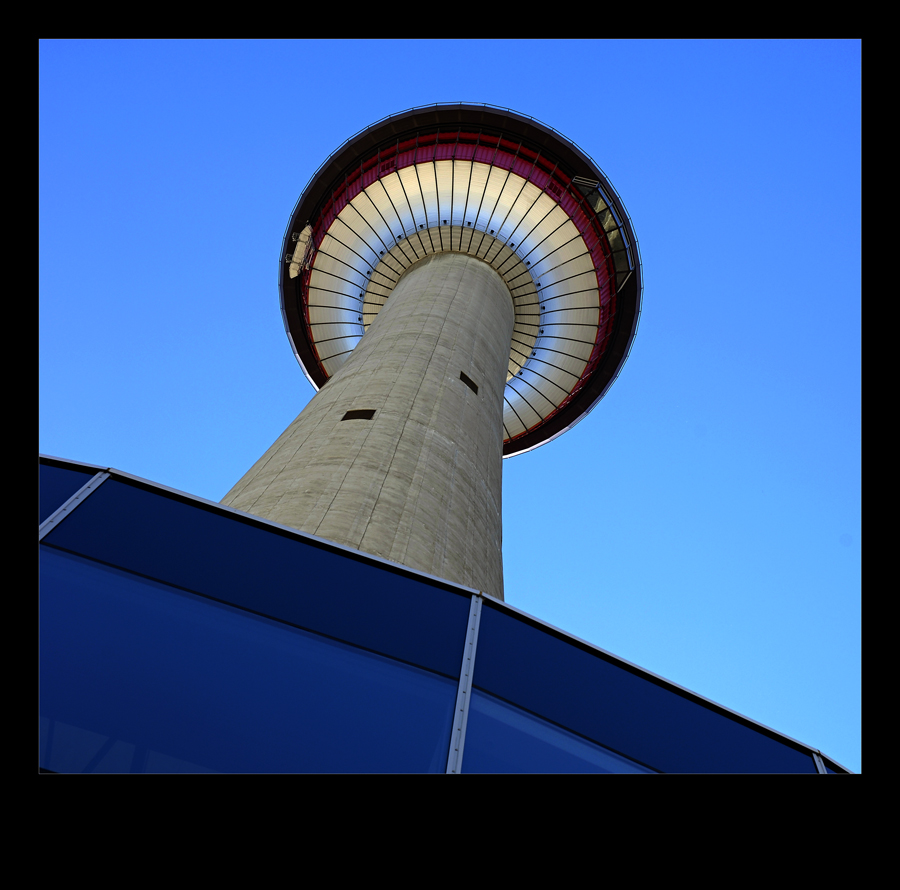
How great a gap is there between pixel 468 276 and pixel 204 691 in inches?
821

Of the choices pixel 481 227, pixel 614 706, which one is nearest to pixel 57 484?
pixel 614 706

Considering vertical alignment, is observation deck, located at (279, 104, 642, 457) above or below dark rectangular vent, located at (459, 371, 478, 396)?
above

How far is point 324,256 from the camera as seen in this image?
1126 inches

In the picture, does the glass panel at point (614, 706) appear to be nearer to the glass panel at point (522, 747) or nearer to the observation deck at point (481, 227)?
the glass panel at point (522, 747)

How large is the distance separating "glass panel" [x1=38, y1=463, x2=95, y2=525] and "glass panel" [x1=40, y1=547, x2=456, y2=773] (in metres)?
0.59

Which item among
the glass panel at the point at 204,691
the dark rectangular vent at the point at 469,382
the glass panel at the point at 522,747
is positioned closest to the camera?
the glass panel at the point at 204,691

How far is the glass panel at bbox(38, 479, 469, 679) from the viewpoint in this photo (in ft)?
20.5

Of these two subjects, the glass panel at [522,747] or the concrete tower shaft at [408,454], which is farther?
the concrete tower shaft at [408,454]

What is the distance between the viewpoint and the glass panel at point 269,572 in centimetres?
625

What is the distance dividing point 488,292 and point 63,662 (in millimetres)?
20726

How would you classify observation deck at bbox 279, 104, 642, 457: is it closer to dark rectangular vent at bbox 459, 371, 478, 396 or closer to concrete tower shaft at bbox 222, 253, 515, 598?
concrete tower shaft at bbox 222, 253, 515, 598

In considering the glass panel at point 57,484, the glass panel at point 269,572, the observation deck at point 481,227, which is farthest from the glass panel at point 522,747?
the observation deck at point 481,227

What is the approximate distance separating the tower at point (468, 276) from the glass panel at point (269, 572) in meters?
9.80

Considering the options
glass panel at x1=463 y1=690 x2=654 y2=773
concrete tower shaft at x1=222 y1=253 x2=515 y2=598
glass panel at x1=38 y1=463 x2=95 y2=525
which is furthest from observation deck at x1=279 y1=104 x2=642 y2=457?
glass panel at x1=463 y1=690 x2=654 y2=773
